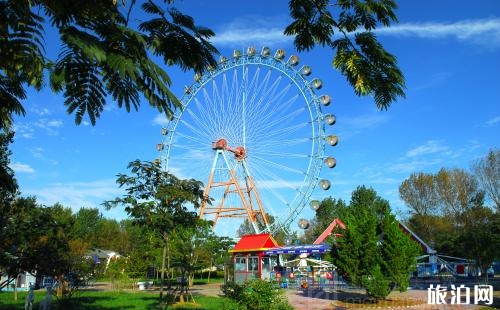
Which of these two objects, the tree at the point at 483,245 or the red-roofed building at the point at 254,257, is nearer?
the tree at the point at 483,245

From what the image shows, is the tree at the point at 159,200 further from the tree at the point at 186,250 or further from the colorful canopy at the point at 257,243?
the colorful canopy at the point at 257,243

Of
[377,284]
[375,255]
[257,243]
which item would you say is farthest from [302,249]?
[377,284]

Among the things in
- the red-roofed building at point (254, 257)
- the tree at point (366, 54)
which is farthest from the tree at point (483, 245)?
the tree at point (366, 54)

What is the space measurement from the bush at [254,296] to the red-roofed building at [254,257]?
24459mm

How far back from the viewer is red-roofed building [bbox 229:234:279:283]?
117 ft

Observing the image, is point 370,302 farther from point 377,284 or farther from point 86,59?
point 86,59

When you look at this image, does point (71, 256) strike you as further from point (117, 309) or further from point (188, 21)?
point (188, 21)

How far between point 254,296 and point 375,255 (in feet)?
36.2

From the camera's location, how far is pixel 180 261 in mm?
20922

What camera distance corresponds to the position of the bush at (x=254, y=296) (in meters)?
10.4

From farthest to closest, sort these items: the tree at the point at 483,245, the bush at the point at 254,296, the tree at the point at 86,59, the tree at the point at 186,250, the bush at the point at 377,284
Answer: the tree at the point at 483,245 → the tree at the point at 186,250 → the bush at the point at 377,284 → the bush at the point at 254,296 → the tree at the point at 86,59

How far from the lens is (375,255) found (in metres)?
20.1

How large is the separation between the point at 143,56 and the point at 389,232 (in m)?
19.5

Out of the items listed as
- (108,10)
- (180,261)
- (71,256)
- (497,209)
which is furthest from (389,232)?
(497,209)
